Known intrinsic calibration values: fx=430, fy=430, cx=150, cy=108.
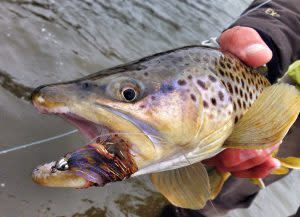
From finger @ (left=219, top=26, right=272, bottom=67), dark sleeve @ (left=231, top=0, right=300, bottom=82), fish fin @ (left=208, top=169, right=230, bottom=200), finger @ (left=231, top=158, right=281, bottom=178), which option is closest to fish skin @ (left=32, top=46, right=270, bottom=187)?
finger @ (left=219, top=26, right=272, bottom=67)

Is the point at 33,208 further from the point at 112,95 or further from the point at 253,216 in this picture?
the point at 253,216

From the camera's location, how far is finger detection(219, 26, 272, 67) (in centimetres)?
253

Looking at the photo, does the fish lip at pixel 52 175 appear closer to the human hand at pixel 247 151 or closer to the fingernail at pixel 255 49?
the human hand at pixel 247 151

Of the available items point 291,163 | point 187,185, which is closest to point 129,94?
point 187,185

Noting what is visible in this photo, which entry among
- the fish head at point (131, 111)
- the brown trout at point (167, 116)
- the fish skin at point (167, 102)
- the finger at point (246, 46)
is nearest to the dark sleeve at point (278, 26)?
the finger at point (246, 46)

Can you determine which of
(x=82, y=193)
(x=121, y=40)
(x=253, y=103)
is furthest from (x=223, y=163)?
(x=121, y=40)

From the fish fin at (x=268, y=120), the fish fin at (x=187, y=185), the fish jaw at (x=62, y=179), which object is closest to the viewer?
the fish jaw at (x=62, y=179)

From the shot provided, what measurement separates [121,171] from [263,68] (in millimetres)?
1380

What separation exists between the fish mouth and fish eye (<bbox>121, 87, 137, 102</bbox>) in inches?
7.0

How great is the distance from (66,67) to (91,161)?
120 inches

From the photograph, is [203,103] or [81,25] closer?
[203,103]

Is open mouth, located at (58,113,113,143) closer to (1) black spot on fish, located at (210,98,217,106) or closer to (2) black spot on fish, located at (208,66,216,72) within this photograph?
(1) black spot on fish, located at (210,98,217,106)

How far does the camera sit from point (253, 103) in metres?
2.36

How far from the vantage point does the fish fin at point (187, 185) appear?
2.32 metres
